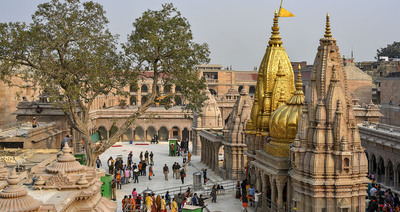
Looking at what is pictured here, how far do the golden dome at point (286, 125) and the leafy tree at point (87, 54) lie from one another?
7047 mm

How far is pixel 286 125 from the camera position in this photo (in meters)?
22.5

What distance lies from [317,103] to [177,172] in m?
15.5

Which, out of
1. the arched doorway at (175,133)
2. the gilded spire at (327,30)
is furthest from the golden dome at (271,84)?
the arched doorway at (175,133)

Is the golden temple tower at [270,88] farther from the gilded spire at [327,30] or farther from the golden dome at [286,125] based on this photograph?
the gilded spire at [327,30]

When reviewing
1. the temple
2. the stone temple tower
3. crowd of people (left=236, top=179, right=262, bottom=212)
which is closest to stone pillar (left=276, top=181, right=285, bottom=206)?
the temple

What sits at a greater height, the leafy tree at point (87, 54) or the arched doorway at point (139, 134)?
the leafy tree at point (87, 54)

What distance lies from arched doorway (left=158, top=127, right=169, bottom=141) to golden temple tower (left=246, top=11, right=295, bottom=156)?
3155 cm

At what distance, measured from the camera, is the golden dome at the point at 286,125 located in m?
22.4

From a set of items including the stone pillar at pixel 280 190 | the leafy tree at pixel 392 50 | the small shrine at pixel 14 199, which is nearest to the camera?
the small shrine at pixel 14 199

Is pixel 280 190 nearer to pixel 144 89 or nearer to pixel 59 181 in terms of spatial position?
pixel 59 181

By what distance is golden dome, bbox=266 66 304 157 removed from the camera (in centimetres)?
2239

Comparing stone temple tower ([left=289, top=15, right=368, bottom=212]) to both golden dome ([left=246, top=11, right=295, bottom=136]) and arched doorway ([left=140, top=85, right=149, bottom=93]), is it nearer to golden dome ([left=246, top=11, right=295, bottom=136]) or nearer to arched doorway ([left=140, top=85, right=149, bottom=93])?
golden dome ([left=246, top=11, right=295, bottom=136])

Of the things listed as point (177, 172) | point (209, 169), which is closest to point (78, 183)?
point (177, 172)

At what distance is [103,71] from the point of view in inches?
1067
